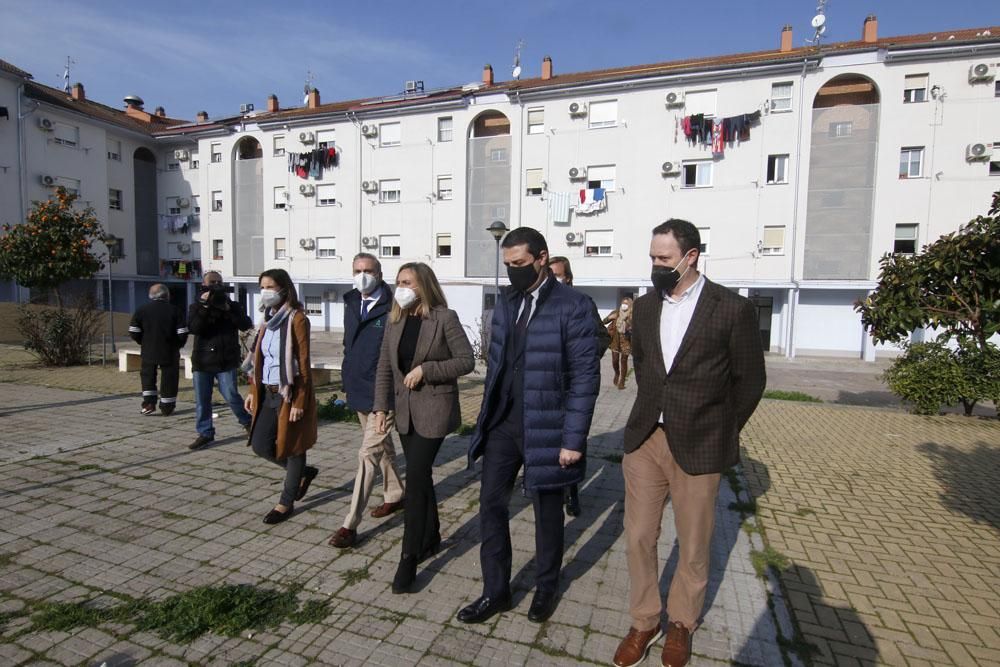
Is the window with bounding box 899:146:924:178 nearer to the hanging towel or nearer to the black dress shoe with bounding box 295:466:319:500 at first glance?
the hanging towel

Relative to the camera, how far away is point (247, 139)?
3216 cm

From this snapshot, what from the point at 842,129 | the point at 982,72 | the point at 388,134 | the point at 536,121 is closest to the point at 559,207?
the point at 536,121

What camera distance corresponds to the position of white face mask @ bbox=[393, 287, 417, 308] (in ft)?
11.1

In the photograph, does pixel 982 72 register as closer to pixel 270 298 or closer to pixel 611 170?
pixel 611 170

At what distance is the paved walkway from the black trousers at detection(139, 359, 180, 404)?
1576 mm

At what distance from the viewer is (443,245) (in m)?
28.2

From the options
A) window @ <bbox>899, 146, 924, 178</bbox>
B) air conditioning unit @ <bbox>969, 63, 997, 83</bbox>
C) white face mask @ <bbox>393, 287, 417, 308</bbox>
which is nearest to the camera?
white face mask @ <bbox>393, 287, 417, 308</bbox>

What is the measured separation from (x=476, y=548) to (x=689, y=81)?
80.0 ft

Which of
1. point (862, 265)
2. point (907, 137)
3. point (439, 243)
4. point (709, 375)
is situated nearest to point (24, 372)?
point (709, 375)

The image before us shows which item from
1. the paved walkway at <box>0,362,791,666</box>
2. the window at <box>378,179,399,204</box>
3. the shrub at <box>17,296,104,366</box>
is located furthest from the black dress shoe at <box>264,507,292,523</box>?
the window at <box>378,179,399,204</box>

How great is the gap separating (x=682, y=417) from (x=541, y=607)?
1.28 metres

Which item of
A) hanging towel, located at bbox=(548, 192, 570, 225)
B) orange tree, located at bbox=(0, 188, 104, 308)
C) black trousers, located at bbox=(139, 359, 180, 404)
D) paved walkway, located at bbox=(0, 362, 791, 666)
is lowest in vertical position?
paved walkway, located at bbox=(0, 362, 791, 666)

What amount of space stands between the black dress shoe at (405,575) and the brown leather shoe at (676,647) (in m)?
1.40

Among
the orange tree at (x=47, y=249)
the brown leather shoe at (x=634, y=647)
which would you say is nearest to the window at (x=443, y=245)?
the orange tree at (x=47, y=249)
